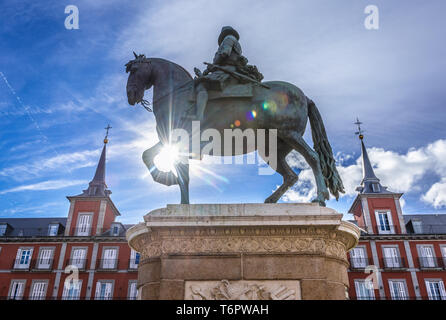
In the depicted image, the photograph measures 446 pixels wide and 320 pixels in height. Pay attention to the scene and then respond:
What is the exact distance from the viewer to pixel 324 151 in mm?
7164

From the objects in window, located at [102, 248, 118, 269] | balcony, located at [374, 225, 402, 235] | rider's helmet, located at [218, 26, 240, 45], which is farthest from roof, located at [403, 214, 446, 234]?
rider's helmet, located at [218, 26, 240, 45]

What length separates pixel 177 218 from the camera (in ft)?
18.5

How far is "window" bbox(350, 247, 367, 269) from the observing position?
1582 inches

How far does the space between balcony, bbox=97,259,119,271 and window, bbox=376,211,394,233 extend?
90.4ft

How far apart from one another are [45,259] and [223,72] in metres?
41.5

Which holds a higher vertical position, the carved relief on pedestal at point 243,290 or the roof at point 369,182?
the roof at point 369,182

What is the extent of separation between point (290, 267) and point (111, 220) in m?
45.0

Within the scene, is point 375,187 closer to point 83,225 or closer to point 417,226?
point 417,226

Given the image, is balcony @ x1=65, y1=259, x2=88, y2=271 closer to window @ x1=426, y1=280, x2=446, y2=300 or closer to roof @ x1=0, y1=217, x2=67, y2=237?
roof @ x1=0, y1=217, x2=67, y2=237

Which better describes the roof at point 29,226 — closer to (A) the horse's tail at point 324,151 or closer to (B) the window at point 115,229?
(B) the window at point 115,229

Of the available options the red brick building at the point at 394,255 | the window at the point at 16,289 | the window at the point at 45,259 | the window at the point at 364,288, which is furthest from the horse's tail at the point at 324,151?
the window at the point at 16,289

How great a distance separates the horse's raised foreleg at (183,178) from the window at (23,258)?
41.8 meters

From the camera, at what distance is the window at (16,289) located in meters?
40.7

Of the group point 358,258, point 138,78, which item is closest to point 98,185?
point 358,258
